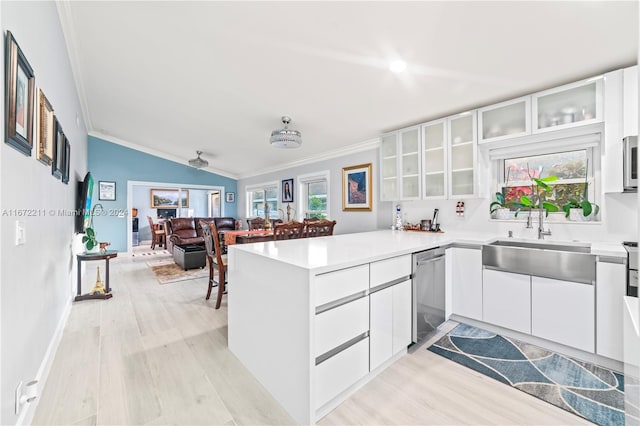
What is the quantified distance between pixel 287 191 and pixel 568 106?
488 centimetres

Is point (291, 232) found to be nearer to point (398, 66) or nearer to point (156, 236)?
point (398, 66)

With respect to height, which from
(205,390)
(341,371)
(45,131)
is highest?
(45,131)

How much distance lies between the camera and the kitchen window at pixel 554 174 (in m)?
2.54

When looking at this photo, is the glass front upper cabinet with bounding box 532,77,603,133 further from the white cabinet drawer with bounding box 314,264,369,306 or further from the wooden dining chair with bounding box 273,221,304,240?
the wooden dining chair with bounding box 273,221,304,240

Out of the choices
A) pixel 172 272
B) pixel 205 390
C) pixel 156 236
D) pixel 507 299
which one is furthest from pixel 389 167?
pixel 156 236

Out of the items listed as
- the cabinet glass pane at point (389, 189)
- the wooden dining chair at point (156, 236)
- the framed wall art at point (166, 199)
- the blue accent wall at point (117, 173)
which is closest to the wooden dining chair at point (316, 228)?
the cabinet glass pane at point (389, 189)

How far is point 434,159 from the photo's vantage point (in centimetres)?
328

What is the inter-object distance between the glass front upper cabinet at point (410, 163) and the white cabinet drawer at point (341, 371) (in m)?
2.28

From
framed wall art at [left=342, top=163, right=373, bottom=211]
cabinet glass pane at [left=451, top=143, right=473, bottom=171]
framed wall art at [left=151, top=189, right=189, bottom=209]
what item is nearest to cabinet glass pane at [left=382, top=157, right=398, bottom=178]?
framed wall art at [left=342, top=163, right=373, bottom=211]

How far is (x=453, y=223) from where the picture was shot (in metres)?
3.36

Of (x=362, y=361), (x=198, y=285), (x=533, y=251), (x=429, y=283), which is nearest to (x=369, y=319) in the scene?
(x=362, y=361)

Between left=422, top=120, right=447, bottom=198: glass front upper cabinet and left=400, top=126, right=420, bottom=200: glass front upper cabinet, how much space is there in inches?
3.7

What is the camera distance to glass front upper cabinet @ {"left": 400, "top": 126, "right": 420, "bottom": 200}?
344 centimetres

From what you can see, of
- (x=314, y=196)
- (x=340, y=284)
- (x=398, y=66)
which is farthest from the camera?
(x=314, y=196)
